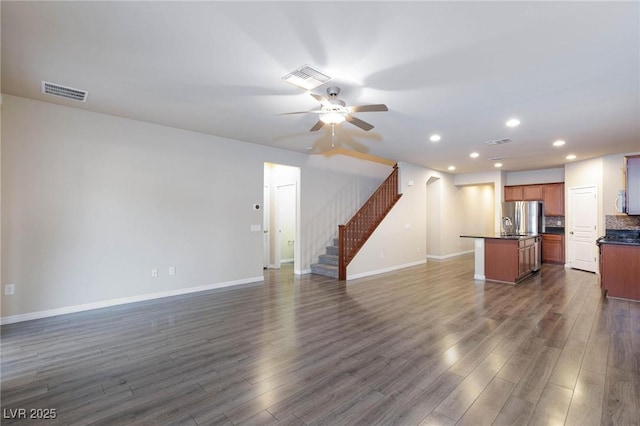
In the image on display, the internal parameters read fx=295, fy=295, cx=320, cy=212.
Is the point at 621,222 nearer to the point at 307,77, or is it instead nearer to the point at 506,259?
the point at 506,259

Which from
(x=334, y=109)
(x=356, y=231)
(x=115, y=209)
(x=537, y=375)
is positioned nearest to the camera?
(x=537, y=375)

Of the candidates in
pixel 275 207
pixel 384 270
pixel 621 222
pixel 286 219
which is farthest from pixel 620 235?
pixel 275 207

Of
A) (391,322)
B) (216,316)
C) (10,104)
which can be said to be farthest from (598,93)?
(10,104)

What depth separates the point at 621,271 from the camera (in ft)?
16.4

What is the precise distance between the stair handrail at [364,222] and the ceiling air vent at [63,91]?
15.4 ft

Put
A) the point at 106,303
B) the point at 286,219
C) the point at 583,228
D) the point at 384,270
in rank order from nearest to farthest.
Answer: the point at 106,303
the point at 384,270
the point at 583,228
the point at 286,219

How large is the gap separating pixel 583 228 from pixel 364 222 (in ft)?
18.6

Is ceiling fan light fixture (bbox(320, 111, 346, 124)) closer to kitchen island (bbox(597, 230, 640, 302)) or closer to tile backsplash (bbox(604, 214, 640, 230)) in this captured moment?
kitchen island (bbox(597, 230, 640, 302))

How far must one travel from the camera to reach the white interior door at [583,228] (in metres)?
7.22

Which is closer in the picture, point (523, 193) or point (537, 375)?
point (537, 375)

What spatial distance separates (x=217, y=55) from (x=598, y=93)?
14.2 feet

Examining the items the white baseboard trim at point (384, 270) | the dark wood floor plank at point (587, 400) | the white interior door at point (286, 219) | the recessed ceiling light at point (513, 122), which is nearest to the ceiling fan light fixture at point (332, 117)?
the recessed ceiling light at point (513, 122)

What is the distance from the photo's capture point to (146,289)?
15.6 feet

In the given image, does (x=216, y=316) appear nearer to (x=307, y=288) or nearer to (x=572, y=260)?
(x=307, y=288)
